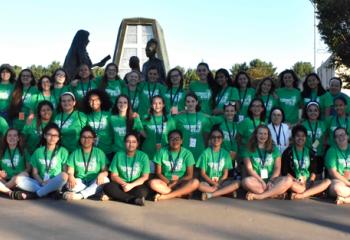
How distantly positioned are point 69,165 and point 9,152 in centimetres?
99

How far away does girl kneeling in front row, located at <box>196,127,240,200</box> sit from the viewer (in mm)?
7672

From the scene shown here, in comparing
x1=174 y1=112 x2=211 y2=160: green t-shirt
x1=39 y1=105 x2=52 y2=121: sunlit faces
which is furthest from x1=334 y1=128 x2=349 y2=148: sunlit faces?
x1=39 y1=105 x2=52 y2=121: sunlit faces

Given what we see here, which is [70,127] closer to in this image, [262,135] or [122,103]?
[122,103]

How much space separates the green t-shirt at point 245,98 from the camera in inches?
366

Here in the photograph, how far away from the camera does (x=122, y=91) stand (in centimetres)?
940

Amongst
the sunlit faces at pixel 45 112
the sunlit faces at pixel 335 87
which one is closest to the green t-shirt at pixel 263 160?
the sunlit faces at pixel 335 87

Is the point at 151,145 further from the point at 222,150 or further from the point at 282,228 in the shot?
the point at 282,228

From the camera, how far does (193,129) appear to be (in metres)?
8.37

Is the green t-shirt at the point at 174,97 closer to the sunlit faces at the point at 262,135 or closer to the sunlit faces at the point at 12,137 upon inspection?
the sunlit faces at the point at 262,135

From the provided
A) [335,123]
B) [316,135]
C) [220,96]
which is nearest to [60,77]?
[220,96]

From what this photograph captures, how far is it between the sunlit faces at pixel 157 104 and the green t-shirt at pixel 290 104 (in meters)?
2.39

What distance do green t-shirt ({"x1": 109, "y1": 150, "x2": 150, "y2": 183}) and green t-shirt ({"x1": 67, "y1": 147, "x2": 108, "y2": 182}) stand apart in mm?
261

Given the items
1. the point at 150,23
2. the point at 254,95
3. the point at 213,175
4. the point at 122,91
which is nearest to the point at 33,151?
the point at 122,91

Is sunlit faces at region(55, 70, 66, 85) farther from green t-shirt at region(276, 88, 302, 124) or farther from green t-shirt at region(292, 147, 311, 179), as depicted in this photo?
green t-shirt at region(292, 147, 311, 179)
